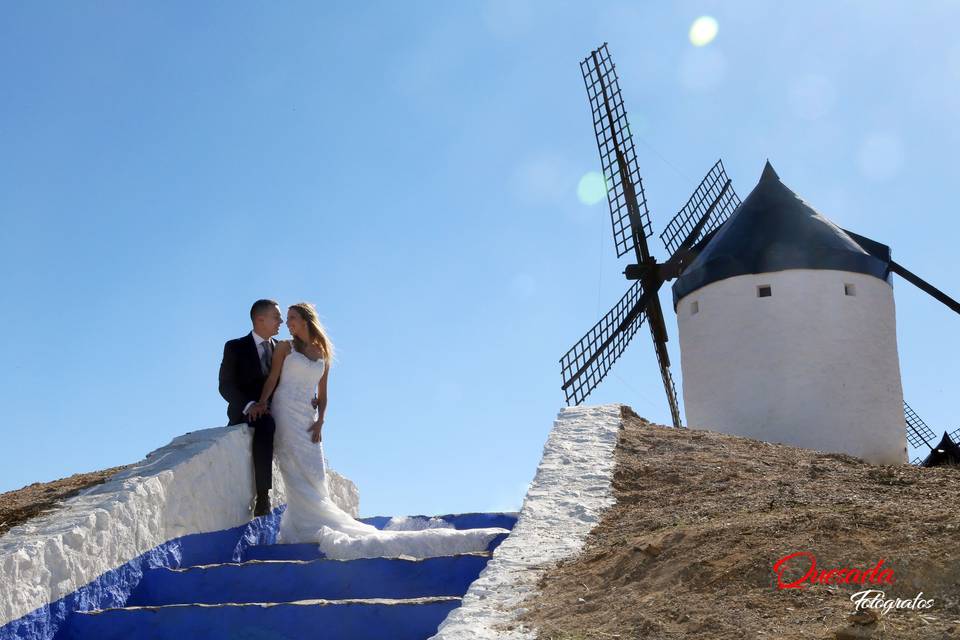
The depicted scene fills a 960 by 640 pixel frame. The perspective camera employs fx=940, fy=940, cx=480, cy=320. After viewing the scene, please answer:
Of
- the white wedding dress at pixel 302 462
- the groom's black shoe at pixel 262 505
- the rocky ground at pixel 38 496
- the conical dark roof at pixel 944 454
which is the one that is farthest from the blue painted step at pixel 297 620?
the conical dark roof at pixel 944 454

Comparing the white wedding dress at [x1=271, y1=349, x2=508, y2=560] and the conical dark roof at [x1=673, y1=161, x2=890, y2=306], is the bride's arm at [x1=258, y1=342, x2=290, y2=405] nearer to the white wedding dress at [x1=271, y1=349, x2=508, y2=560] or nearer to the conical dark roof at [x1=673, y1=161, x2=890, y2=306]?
the white wedding dress at [x1=271, y1=349, x2=508, y2=560]

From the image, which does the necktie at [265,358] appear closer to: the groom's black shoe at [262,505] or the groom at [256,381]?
the groom at [256,381]

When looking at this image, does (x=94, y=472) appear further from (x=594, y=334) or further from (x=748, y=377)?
(x=594, y=334)

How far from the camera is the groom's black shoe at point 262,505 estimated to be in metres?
6.85

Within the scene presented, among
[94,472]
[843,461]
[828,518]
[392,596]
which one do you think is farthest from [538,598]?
[94,472]

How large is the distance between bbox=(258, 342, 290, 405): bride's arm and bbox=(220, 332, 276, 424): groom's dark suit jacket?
0.15 m

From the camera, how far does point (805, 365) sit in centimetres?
1191

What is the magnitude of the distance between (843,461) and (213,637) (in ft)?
17.0

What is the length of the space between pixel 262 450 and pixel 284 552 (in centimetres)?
83

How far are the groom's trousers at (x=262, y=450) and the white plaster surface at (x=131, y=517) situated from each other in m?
0.06

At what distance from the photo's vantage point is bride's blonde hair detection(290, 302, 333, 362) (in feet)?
22.7

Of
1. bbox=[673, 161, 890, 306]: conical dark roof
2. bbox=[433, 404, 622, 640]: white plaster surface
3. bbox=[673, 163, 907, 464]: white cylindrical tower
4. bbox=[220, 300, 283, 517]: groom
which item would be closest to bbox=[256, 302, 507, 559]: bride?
bbox=[220, 300, 283, 517]: groom

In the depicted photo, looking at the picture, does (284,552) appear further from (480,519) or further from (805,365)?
(805,365)

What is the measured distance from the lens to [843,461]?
7.52 metres
